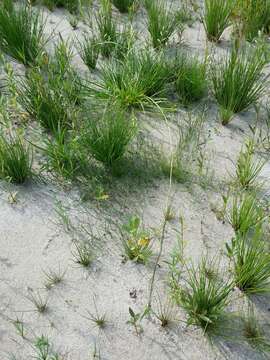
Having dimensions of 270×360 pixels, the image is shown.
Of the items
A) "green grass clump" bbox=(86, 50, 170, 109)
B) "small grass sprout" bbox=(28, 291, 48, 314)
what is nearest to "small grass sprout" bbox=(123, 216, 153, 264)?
"small grass sprout" bbox=(28, 291, 48, 314)

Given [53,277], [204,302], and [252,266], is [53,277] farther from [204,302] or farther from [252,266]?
[252,266]

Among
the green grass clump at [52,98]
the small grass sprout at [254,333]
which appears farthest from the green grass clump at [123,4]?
the small grass sprout at [254,333]

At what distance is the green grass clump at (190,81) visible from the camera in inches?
116

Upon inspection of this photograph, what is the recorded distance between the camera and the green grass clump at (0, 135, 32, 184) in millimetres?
2438

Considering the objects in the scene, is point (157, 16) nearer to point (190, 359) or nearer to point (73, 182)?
point (73, 182)

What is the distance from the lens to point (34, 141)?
274 cm

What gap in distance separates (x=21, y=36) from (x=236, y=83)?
143 cm

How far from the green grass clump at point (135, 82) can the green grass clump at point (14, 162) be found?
654mm

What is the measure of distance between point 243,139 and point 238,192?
0.46 m

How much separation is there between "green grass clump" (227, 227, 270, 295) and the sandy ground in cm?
9

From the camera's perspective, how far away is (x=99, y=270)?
2.21 metres

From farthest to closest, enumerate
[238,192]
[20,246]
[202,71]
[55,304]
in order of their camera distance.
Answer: [202,71]
[238,192]
[20,246]
[55,304]

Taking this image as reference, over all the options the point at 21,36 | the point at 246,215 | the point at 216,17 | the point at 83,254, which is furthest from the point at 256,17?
the point at 83,254

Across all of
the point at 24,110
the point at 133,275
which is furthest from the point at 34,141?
the point at 133,275
